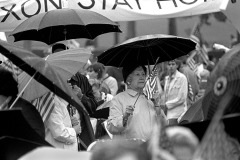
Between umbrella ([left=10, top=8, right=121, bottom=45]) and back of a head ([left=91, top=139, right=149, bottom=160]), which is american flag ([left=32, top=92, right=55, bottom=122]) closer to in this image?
umbrella ([left=10, top=8, right=121, bottom=45])

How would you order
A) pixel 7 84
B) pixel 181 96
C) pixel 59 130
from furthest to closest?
1. pixel 181 96
2. pixel 59 130
3. pixel 7 84

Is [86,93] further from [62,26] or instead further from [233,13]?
[233,13]

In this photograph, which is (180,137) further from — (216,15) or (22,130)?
(216,15)

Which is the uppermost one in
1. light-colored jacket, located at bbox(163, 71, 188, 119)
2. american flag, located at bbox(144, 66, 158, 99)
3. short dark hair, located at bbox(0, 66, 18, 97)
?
short dark hair, located at bbox(0, 66, 18, 97)

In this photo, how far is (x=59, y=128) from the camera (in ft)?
25.4

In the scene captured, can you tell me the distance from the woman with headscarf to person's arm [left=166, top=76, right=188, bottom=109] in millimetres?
5885

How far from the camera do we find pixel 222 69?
488 centimetres

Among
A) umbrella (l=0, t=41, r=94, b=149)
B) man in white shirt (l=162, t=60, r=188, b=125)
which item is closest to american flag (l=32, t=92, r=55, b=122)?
umbrella (l=0, t=41, r=94, b=149)

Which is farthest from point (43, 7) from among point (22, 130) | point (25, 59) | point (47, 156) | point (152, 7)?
point (47, 156)

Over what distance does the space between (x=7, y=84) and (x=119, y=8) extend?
4.38 m

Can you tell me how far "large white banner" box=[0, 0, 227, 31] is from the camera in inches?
404

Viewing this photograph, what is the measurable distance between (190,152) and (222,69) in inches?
63.6

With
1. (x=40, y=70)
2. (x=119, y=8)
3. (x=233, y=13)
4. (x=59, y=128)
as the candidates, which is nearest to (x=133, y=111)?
(x=59, y=128)

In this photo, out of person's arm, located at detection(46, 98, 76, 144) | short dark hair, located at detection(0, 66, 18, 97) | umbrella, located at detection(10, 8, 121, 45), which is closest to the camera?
short dark hair, located at detection(0, 66, 18, 97)
